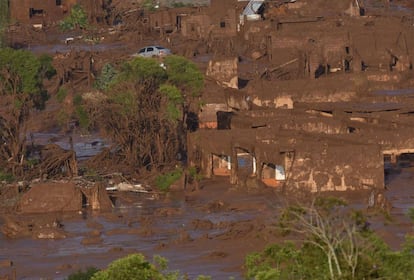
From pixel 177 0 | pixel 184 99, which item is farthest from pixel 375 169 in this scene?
pixel 177 0

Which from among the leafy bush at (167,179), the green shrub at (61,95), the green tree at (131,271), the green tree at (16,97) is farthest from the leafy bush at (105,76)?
the green tree at (131,271)

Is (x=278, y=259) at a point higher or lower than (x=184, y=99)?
higher

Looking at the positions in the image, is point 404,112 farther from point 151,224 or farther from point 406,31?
point 406,31

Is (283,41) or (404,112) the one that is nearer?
(404,112)

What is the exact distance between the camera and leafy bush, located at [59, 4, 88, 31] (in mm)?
68250

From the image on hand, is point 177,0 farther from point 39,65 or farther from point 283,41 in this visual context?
point 39,65

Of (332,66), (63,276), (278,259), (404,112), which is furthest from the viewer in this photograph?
(332,66)

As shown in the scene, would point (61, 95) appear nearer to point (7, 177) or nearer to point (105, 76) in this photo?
point (105, 76)

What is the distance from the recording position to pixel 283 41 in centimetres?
5294

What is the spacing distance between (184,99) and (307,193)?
827 centimetres

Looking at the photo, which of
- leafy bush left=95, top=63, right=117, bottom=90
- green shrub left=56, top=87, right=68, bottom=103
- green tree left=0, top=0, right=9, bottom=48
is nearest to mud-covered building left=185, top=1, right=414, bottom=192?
leafy bush left=95, top=63, right=117, bottom=90

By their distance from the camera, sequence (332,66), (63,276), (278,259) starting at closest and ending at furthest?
(278,259) → (63,276) → (332,66)

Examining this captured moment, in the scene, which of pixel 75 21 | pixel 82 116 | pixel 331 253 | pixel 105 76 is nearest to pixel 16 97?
pixel 82 116

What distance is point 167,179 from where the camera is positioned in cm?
3650
